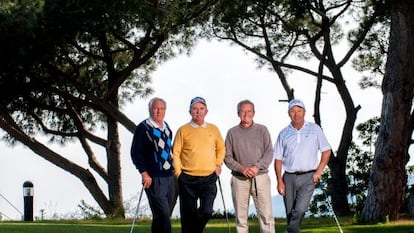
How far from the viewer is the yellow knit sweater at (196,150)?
895 centimetres

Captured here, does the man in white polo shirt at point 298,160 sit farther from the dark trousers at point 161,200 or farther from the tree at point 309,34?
the tree at point 309,34

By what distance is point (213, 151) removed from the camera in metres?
8.99

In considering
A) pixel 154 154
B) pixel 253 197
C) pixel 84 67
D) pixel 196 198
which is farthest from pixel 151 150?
pixel 84 67

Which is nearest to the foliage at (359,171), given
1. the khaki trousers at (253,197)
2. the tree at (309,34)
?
the tree at (309,34)

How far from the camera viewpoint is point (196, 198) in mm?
9164

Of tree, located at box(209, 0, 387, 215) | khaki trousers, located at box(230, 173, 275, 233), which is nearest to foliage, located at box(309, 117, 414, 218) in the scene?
tree, located at box(209, 0, 387, 215)

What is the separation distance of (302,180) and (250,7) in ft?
49.7

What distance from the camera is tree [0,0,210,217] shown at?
2297cm

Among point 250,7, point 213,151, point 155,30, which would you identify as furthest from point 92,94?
point 213,151

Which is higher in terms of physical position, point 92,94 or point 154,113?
A: point 92,94

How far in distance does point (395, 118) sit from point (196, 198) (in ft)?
25.6

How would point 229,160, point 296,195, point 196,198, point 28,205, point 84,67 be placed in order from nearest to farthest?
point 296,195 < point 229,160 < point 196,198 < point 28,205 < point 84,67

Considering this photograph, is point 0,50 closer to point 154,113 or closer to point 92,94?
point 92,94

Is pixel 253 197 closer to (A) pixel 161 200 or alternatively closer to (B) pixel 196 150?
(B) pixel 196 150
